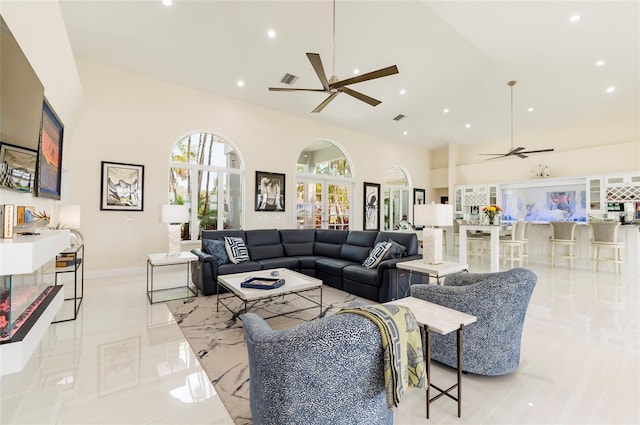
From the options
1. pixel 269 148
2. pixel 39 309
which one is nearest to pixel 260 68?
pixel 269 148

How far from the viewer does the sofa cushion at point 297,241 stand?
17.4 feet

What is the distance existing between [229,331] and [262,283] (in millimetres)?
565

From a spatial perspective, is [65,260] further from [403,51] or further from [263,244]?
[403,51]

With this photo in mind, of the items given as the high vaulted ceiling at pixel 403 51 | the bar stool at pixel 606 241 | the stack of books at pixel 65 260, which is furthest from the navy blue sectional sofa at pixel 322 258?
the bar stool at pixel 606 241

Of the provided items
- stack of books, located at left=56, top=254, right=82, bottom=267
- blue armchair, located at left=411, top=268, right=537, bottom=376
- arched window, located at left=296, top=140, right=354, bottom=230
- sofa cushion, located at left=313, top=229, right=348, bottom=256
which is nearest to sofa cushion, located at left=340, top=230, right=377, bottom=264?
sofa cushion, located at left=313, top=229, right=348, bottom=256

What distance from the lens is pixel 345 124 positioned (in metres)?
8.10

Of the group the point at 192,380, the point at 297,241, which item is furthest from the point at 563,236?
the point at 192,380

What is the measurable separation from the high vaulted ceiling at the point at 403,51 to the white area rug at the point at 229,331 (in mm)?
4069

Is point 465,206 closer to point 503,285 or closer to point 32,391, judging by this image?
point 503,285

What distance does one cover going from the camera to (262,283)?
10.2ft

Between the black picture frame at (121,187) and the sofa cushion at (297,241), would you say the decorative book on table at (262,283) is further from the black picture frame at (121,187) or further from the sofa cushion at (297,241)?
the black picture frame at (121,187)

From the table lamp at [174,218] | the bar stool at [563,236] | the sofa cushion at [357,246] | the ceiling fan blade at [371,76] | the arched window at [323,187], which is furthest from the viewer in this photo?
the arched window at [323,187]

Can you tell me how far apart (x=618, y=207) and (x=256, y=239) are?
27.3 feet

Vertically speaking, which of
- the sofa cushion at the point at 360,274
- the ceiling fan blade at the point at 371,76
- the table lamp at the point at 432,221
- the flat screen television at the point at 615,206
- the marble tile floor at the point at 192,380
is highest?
the ceiling fan blade at the point at 371,76
